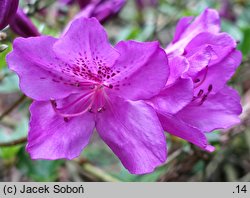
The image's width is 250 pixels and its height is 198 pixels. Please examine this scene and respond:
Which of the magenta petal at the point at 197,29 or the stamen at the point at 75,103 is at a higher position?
the magenta petal at the point at 197,29

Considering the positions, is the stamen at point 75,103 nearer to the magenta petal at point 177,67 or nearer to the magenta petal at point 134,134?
the magenta petal at point 134,134

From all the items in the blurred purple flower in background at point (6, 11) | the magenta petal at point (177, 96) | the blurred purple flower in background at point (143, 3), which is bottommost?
the blurred purple flower in background at point (143, 3)

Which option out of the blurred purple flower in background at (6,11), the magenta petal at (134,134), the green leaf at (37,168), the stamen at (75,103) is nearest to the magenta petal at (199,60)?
the magenta petal at (134,134)

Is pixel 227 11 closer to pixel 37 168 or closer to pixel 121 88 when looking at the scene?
pixel 37 168

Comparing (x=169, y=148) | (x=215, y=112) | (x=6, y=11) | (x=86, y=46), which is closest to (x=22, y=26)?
(x=6, y=11)

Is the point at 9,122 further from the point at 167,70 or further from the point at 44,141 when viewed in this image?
the point at 167,70

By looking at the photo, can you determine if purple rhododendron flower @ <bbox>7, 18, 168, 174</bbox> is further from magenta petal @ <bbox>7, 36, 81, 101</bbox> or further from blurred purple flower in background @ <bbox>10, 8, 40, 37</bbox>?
blurred purple flower in background @ <bbox>10, 8, 40, 37</bbox>
